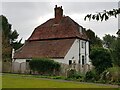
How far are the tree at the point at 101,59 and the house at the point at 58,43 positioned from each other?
12.5 meters

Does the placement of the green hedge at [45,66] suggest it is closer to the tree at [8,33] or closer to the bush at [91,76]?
the bush at [91,76]

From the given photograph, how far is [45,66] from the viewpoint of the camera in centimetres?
3528

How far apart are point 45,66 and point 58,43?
10899 millimetres

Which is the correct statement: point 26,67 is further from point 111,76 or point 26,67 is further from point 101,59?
point 111,76

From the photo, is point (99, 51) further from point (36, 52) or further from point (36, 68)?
point (36, 52)

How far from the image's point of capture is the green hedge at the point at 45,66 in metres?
34.9

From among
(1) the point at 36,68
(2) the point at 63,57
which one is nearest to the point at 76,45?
(2) the point at 63,57

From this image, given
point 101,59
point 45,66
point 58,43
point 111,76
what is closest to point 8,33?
point 58,43

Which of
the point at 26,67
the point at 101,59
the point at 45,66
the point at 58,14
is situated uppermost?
the point at 58,14

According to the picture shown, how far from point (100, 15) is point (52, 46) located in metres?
40.9

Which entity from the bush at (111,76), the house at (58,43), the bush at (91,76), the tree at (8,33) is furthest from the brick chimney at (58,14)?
the bush at (111,76)

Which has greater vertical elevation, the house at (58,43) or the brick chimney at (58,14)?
the brick chimney at (58,14)

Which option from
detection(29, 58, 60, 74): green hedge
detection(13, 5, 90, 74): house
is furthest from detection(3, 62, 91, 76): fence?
detection(13, 5, 90, 74): house

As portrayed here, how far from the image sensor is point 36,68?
119 feet
